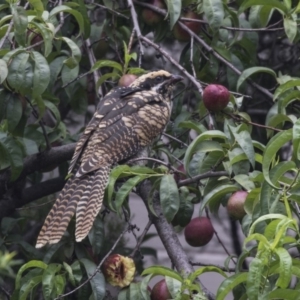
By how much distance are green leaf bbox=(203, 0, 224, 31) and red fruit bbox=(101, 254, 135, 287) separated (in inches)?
32.6

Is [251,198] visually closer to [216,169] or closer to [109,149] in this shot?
[216,169]

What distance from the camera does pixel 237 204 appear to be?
2225 millimetres

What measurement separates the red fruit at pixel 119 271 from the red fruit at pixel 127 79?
0.63 m

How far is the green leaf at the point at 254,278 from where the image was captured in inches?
68.3

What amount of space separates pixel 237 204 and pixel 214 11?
0.79 m

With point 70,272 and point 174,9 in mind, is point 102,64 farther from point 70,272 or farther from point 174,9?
point 70,272

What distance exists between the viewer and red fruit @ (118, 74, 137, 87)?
111 inches

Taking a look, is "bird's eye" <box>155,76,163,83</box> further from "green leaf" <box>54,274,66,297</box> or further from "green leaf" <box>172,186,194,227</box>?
"green leaf" <box>54,274,66,297</box>

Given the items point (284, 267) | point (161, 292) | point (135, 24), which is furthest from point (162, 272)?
point (135, 24)

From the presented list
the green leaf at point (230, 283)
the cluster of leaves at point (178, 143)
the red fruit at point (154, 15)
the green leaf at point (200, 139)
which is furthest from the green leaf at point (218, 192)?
the red fruit at point (154, 15)

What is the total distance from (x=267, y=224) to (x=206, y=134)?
380 millimetres

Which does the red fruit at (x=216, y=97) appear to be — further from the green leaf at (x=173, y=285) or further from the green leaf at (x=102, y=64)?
the green leaf at (x=173, y=285)

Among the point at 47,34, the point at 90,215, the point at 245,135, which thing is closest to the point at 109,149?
the point at 90,215

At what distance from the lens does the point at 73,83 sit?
299 cm
